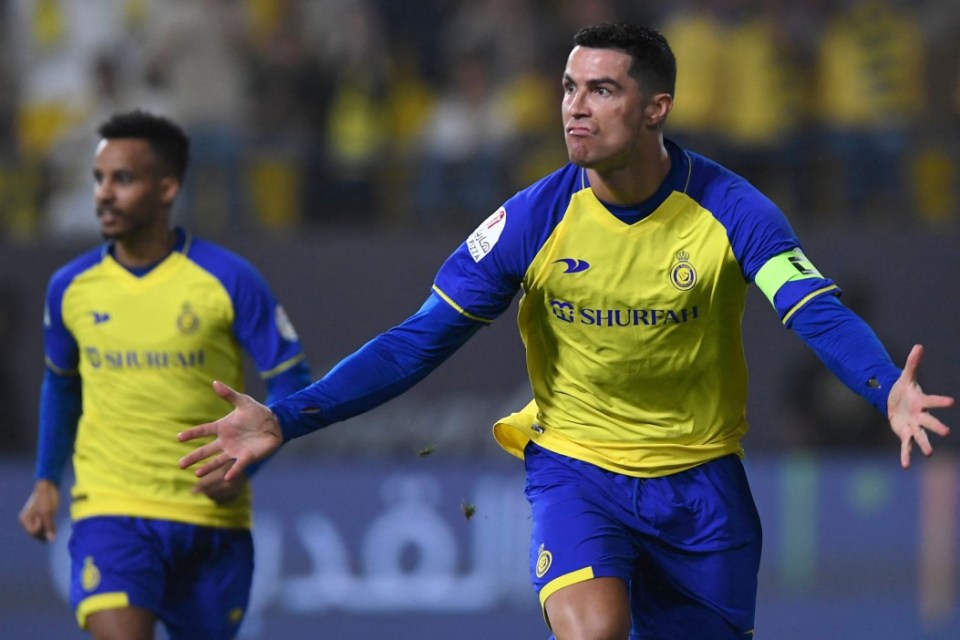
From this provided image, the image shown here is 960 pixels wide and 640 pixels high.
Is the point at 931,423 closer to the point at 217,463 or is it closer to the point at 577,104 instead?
the point at 577,104

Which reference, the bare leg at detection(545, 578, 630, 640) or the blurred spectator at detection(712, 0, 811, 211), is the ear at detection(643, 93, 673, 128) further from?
the blurred spectator at detection(712, 0, 811, 211)

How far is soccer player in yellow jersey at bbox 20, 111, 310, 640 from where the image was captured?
249 inches

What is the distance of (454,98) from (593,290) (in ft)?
21.6

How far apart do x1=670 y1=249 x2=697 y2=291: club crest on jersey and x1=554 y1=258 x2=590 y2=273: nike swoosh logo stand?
10.6 inches

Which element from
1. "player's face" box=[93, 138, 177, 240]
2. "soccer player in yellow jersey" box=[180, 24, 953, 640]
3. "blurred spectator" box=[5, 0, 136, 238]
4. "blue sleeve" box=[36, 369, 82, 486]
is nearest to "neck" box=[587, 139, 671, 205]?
"soccer player in yellow jersey" box=[180, 24, 953, 640]

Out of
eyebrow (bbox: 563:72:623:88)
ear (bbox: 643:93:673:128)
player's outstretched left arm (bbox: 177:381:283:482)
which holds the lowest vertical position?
player's outstretched left arm (bbox: 177:381:283:482)

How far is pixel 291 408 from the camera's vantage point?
499 cm

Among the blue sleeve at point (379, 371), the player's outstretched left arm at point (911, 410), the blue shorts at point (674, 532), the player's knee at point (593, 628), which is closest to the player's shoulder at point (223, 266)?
the blue sleeve at point (379, 371)

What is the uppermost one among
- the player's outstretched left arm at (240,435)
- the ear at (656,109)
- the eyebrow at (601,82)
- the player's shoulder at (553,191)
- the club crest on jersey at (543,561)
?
the eyebrow at (601,82)

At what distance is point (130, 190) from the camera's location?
668 cm

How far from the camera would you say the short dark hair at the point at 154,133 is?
270 inches

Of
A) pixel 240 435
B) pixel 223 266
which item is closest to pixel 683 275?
pixel 240 435

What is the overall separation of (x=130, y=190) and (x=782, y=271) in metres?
2.89

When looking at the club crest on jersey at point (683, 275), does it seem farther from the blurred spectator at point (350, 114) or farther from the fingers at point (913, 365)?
the blurred spectator at point (350, 114)
